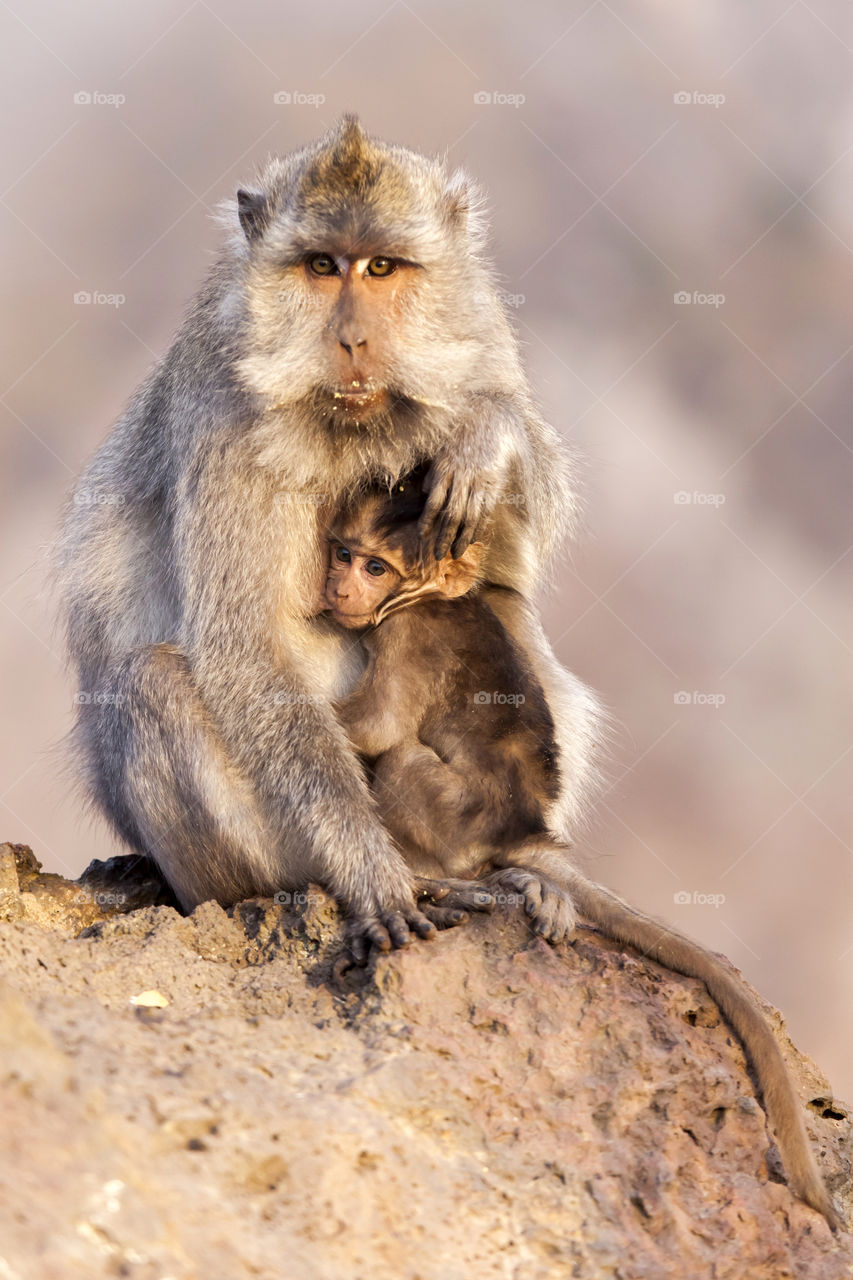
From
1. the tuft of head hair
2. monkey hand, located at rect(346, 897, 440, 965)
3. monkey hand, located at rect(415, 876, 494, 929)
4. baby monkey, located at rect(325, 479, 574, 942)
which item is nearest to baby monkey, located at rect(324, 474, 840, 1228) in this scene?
baby monkey, located at rect(325, 479, 574, 942)

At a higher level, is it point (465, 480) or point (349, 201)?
point (349, 201)

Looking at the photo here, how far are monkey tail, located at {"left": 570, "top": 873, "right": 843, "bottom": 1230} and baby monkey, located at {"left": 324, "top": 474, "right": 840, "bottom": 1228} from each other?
15 mm

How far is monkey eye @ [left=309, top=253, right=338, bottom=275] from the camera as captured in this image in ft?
16.0

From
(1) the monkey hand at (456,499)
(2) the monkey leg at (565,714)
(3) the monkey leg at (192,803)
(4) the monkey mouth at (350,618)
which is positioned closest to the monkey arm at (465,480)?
(1) the monkey hand at (456,499)

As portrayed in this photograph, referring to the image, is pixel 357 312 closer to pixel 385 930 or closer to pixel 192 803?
pixel 192 803

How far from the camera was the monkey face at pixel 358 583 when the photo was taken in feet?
17.1

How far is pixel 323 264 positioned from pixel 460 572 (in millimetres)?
1300

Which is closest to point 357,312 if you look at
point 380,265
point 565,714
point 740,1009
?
point 380,265

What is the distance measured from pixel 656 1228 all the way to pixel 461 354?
308 centimetres

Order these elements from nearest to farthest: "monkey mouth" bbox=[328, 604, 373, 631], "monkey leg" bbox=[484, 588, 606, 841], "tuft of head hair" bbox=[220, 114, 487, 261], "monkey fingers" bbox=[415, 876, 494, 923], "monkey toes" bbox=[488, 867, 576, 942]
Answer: "monkey toes" bbox=[488, 867, 576, 942] → "monkey fingers" bbox=[415, 876, 494, 923] → "tuft of head hair" bbox=[220, 114, 487, 261] → "monkey mouth" bbox=[328, 604, 373, 631] → "monkey leg" bbox=[484, 588, 606, 841]

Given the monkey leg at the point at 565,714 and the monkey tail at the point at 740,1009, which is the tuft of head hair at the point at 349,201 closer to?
the monkey leg at the point at 565,714

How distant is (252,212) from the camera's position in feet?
17.1

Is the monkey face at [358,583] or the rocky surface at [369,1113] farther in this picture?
the monkey face at [358,583]

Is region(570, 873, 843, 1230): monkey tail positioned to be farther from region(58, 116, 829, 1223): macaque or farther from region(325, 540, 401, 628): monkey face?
region(325, 540, 401, 628): monkey face
